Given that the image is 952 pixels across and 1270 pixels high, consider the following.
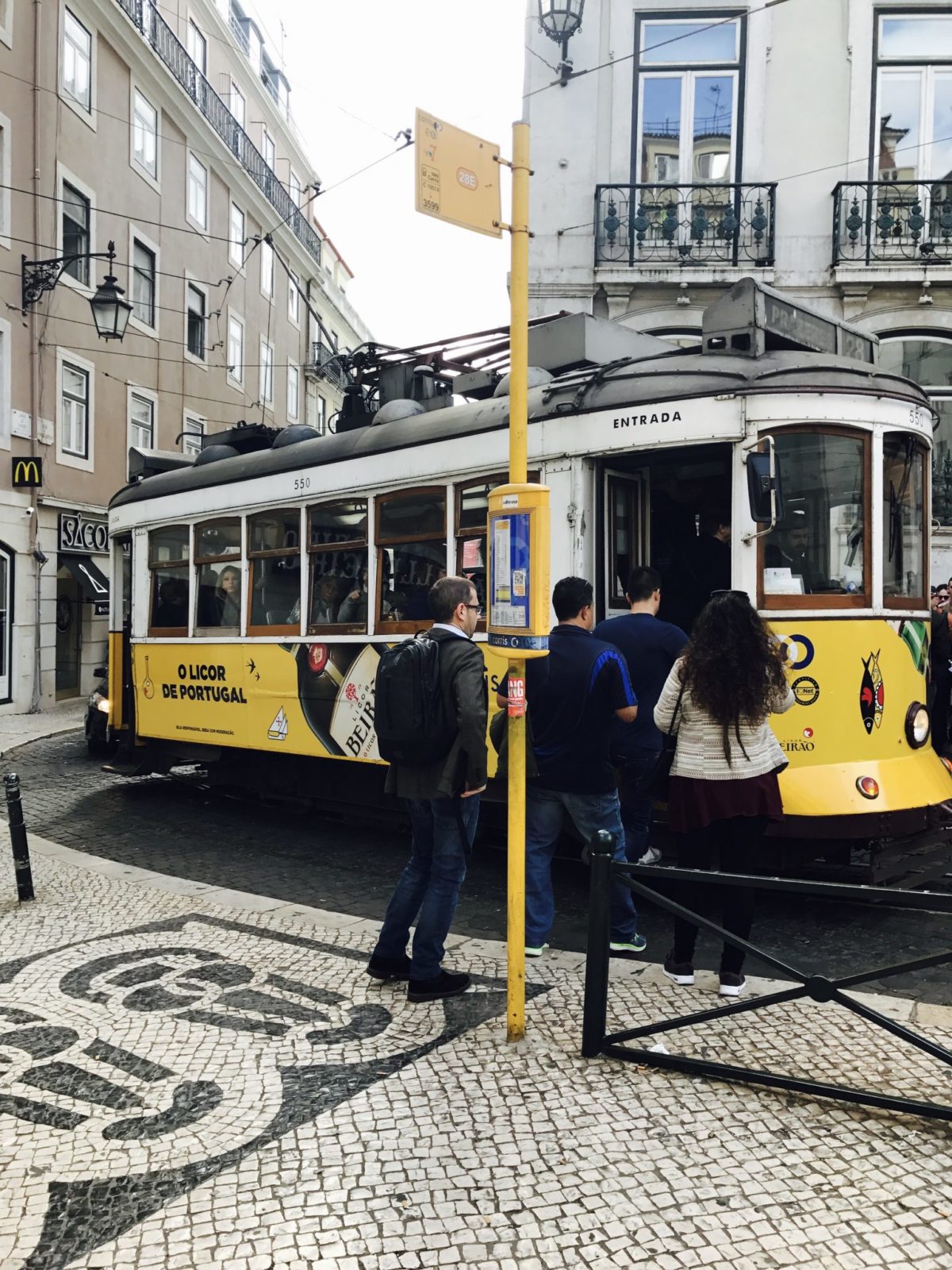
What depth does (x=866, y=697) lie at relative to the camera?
5719mm

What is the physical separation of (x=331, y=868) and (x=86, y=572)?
45.6ft

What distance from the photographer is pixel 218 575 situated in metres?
9.13

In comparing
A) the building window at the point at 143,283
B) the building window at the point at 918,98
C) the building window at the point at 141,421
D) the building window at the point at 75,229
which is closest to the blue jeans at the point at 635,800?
the building window at the point at 918,98

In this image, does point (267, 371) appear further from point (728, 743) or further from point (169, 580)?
point (728, 743)

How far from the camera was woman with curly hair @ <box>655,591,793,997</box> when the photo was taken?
4422 millimetres

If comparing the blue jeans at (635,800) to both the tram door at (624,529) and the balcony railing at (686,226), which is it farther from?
the balcony railing at (686,226)

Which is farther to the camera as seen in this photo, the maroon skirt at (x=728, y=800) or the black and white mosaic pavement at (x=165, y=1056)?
the maroon skirt at (x=728, y=800)

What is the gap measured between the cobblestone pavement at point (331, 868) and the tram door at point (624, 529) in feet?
6.18

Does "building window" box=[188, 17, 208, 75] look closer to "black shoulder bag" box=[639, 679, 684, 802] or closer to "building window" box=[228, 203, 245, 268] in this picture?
"building window" box=[228, 203, 245, 268]

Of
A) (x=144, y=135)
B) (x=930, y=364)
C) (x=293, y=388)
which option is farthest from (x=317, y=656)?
(x=293, y=388)

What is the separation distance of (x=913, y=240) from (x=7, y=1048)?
14.3 metres

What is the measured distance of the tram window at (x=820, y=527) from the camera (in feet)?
19.1

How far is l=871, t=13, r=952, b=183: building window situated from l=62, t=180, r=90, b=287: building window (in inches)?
528

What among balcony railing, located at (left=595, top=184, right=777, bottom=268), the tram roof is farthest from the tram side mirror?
balcony railing, located at (left=595, top=184, right=777, bottom=268)
